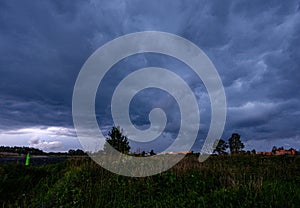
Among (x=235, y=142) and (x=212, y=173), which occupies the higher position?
(x=235, y=142)

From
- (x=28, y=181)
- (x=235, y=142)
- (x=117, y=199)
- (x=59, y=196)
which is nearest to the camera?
(x=117, y=199)

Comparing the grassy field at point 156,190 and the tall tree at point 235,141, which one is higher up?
the tall tree at point 235,141

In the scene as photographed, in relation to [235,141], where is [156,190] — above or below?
below

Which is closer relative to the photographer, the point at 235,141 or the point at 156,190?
the point at 156,190

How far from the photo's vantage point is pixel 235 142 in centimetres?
4119

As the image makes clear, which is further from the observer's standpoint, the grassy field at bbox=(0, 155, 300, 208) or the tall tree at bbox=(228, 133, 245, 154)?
the tall tree at bbox=(228, 133, 245, 154)

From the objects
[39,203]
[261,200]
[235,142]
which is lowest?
[39,203]

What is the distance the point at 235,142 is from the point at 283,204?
3739 centimetres

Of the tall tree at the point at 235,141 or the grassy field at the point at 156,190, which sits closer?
the grassy field at the point at 156,190

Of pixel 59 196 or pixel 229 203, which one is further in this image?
pixel 59 196

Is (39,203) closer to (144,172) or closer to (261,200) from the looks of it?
(144,172)

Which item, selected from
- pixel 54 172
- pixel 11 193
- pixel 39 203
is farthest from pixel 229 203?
pixel 54 172

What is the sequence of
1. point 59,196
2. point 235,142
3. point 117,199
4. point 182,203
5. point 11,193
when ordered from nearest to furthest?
1. point 182,203
2. point 117,199
3. point 59,196
4. point 11,193
5. point 235,142

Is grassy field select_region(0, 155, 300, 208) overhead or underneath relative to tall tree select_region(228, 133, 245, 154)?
underneath
